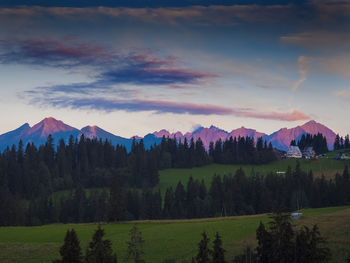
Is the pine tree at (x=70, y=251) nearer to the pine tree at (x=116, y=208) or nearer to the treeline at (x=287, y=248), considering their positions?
the treeline at (x=287, y=248)

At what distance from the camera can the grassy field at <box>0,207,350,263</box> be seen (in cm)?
6800

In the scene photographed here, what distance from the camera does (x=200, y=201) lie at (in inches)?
6211

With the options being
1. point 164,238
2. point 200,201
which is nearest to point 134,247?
point 164,238

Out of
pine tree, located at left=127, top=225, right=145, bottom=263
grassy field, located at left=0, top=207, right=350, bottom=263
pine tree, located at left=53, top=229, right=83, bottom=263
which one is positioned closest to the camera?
pine tree, located at left=53, top=229, right=83, bottom=263

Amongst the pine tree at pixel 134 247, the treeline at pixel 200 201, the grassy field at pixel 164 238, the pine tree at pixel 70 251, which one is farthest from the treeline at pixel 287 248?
the treeline at pixel 200 201

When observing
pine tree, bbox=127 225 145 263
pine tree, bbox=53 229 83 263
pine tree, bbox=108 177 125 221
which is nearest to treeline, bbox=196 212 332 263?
pine tree, bbox=127 225 145 263

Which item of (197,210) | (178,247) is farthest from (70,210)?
(178,247)

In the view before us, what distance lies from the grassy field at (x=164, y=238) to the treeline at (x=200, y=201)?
4960cm

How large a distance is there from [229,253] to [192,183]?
324ft

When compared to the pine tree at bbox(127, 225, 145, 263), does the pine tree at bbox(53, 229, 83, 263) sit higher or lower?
higher

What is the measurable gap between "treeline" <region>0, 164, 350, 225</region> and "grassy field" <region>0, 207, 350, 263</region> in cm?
4960

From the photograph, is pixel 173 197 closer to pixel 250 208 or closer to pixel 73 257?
pixel 250 208

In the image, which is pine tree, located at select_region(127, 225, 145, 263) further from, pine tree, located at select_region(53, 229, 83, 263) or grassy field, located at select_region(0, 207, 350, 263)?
pine tree, located at select_region(53, 229, 83, 263)

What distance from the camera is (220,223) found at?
95.2m
